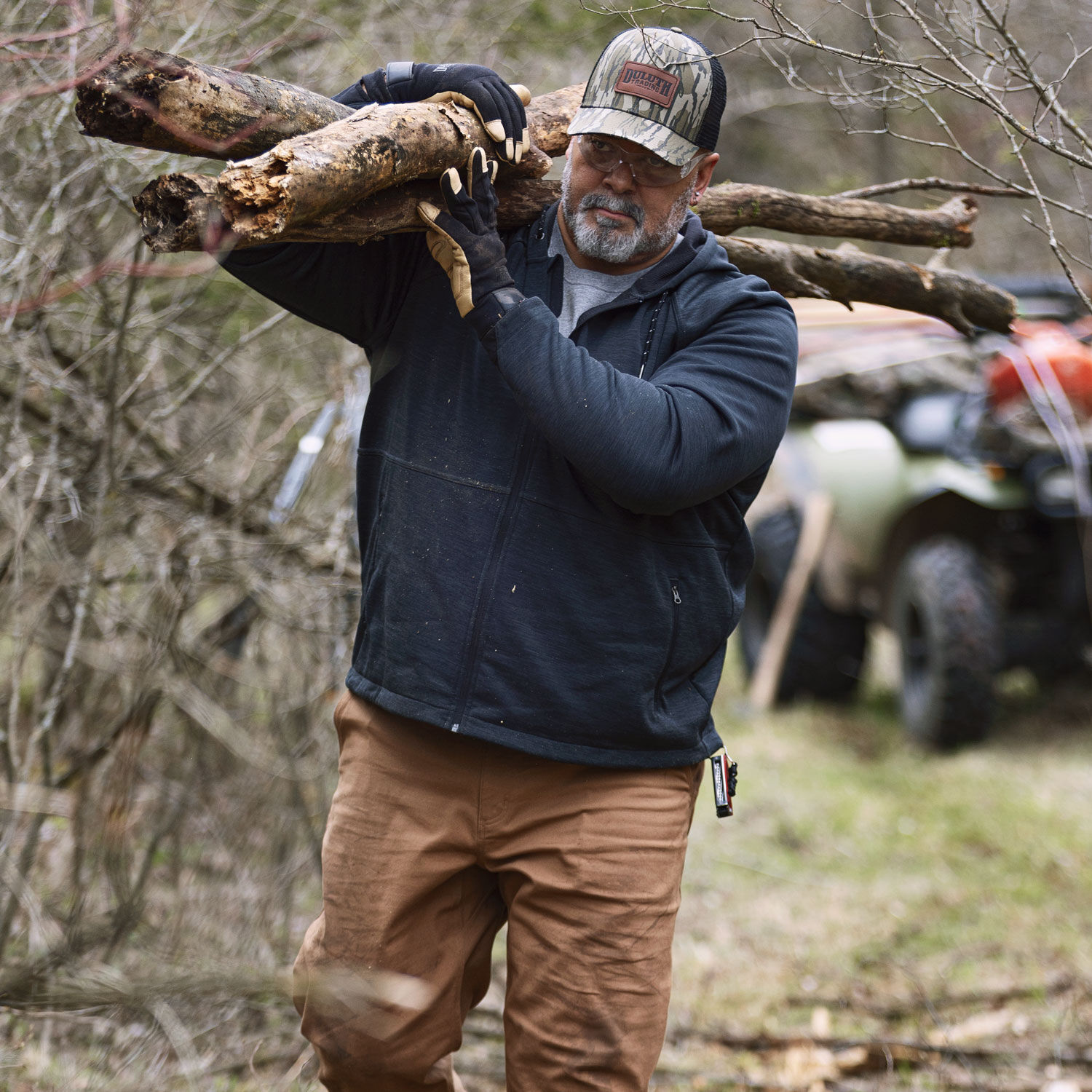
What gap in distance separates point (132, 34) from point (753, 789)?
447 centimetres

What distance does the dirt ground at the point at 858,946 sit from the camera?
3240mm

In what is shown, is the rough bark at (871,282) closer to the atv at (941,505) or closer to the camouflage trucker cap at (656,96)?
the camouflage trucker cap at (656,96)

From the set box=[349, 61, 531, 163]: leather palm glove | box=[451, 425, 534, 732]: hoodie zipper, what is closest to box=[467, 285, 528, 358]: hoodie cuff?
box=[451, 425, 534, 732]: hoodie zipper

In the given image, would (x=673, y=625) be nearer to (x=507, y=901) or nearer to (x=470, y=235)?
(x=507, y=901)

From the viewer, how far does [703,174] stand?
2.57 m

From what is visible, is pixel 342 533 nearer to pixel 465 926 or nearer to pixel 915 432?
pixel 465 926

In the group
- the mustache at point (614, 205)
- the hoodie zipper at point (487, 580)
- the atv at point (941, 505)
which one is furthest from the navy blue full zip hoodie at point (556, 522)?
the atv at point (941, 505)

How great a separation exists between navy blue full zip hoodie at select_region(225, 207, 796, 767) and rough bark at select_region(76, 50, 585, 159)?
0.22 m

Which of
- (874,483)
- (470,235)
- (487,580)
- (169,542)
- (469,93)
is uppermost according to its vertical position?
(469,93)

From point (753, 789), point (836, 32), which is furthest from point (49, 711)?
point (836, 32)

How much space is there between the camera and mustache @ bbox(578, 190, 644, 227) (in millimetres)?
2389

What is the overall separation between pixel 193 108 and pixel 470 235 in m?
0.52

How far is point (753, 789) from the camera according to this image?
6.11 meters

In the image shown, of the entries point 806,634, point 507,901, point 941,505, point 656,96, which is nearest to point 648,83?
point 656,96
